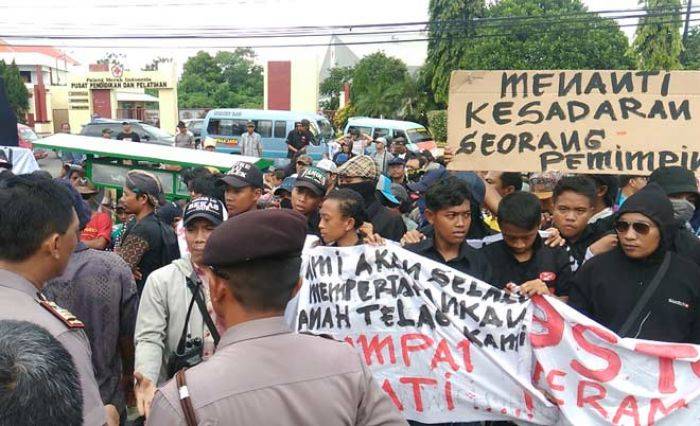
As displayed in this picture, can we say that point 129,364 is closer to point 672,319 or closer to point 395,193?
point 672,319

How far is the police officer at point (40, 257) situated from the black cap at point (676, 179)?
3.56 metres

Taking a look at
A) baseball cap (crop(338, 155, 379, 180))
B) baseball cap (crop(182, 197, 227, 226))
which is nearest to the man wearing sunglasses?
baseball cap (crop(182, 197, 227, 226))

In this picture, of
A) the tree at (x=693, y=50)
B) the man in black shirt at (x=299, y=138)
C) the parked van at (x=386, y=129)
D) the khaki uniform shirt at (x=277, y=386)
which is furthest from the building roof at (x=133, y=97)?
the khaki uniform shirt at (x=277, y=386)

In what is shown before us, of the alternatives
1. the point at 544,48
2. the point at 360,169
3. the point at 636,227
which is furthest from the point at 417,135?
the point at 636,227

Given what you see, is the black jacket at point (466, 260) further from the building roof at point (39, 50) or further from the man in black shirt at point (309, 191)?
the building roof at point (39, 50)

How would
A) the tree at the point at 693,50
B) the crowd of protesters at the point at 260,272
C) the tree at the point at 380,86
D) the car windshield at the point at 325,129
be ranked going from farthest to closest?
1. the tree at the point at 693,50
2. the tree at the point at 380,86
3. the car windshield at the point at 325,129
4. the crowd of protesters at the point at 260,272

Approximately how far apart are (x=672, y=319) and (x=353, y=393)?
7.02ft

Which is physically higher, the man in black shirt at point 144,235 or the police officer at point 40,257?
the police officer at point 40,257

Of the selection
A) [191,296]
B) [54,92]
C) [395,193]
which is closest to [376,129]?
[395,193]

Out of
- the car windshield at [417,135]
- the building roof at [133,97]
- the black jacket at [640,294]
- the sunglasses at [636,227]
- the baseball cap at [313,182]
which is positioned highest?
the sunglasses at [636,227]

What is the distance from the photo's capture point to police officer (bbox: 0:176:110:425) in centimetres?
200

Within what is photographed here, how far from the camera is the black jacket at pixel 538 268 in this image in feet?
11.9

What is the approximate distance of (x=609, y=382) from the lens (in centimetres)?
324

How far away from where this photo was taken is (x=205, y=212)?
3377 mm
